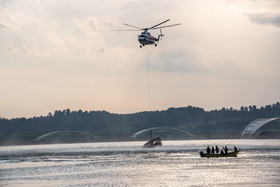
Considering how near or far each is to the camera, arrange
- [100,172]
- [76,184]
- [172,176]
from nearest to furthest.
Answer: [76,184] < [172,176] < [100,172]

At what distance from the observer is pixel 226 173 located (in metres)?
67.8

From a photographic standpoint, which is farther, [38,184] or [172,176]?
[172,176]

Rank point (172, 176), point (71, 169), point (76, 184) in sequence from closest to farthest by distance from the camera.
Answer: point (76, 184)
point (172, 176)
point (71, 169)

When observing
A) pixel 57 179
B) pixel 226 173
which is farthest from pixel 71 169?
pixel 226 173

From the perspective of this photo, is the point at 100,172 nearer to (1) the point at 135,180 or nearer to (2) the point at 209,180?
(1) the point at 135,180

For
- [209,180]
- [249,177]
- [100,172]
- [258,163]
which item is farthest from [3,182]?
[258,163]

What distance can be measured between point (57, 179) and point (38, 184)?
5.05m

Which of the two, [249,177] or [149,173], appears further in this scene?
[149,173]

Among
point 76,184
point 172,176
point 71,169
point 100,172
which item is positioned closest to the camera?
point 76,184

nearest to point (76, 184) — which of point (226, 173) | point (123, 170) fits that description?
point (123, 170)

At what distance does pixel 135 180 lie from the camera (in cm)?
6262

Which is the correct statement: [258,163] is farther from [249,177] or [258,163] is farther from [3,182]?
[3,182]

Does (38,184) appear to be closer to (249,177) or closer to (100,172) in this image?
(100,172)

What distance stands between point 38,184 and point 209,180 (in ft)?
67.0
